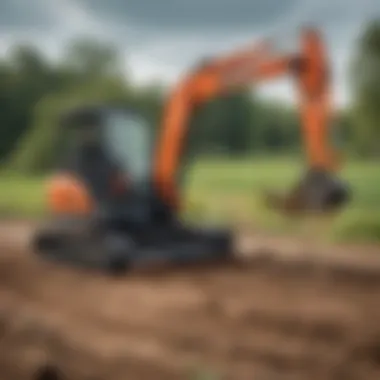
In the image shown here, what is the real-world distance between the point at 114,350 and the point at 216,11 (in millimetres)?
741

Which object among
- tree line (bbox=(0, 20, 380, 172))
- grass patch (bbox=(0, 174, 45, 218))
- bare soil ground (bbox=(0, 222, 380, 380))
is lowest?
bare soil ground (bbox=(0, 222, 380, 380))

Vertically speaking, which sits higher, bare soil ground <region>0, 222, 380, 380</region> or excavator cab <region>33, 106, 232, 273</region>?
excavator cab <region>33, 106, 232, 273</region>

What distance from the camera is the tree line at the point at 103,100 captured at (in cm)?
184

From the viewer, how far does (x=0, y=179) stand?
192 cm

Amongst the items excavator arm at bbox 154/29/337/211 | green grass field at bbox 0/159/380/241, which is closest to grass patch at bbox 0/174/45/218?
green grass field at bbox 0/159/380/241

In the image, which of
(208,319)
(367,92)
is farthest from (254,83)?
(208,319)

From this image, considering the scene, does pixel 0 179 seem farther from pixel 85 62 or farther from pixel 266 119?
pixel 266 119

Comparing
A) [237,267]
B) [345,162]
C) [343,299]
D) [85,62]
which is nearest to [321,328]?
[343,299]

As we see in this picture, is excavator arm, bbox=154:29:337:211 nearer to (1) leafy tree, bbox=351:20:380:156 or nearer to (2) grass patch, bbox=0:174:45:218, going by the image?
(1) leafy tree, bbox=351:20:380:156

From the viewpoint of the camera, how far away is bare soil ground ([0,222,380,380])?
1.81 metres

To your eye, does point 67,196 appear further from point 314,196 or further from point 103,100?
point 314,196

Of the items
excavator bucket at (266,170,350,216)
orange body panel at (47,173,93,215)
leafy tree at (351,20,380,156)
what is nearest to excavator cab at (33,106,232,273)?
orange body panel at (47,173,93,215)

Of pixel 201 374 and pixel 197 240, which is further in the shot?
pixel 197 240

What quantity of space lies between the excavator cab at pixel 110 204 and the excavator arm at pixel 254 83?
→ 0.04 meters
